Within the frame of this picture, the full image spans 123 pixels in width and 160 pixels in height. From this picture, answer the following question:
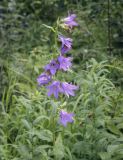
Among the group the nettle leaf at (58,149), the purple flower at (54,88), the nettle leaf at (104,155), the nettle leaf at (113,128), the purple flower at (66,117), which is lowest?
the nettle leaf at (104,155)

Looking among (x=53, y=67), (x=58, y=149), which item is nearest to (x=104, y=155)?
(x=58, y=149)

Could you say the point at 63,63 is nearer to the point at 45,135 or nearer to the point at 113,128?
the point at 45,135

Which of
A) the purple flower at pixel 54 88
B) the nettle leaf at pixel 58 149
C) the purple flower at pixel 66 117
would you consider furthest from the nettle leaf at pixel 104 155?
the purple flower at pixel 54 88

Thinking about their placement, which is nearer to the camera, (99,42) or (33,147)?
(33,147)

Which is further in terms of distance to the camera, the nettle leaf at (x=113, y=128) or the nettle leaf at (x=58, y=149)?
the nettle leaf at (x=113, y=128)

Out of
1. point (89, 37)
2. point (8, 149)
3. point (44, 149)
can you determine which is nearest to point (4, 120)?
point (8, 149)

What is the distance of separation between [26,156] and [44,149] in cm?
17

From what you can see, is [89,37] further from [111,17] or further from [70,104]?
[70,104]

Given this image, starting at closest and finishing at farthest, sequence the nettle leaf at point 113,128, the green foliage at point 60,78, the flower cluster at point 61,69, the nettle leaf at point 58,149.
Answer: the flower cluster at point 61,69 → the nettle leaf at point 58,149 → the green foliage at point 60,78 → the nettle leaf at point 113,128

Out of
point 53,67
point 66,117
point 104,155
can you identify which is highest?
point 53,67

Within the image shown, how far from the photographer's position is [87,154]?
2.78 meters

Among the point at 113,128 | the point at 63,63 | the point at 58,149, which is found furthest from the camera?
the point at 113,128

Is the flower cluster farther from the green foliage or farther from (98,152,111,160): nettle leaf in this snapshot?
(98,152,111,160): nettle leaf

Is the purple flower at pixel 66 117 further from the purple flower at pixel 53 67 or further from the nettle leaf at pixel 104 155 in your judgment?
the nettle leaf at pixel 104 155
